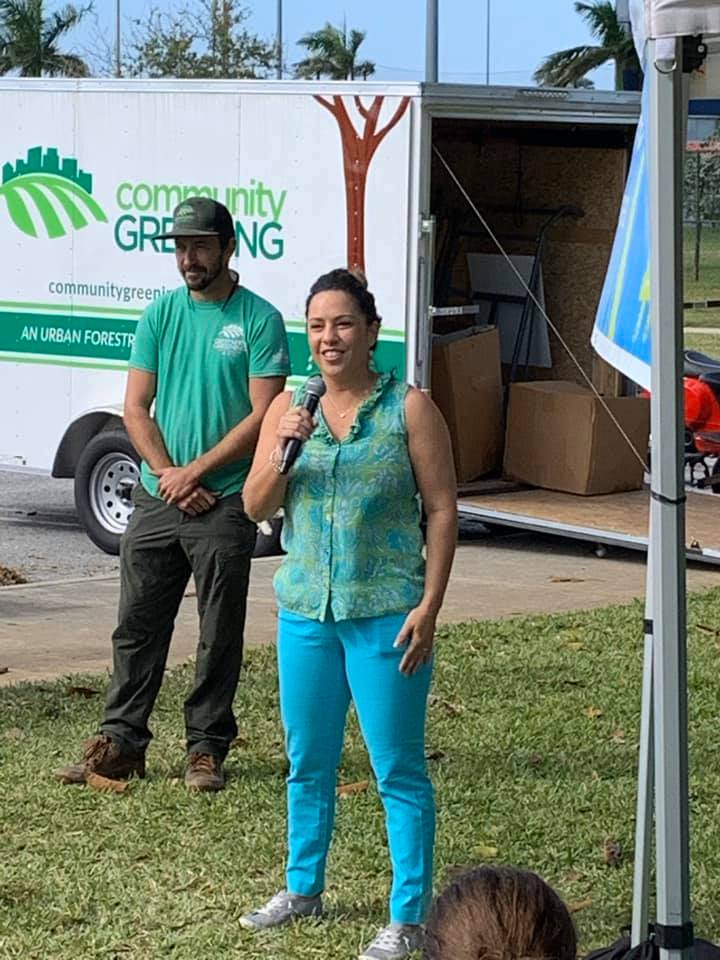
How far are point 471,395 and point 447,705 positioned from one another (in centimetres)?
508

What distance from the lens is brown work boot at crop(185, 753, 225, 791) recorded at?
21.9 feet

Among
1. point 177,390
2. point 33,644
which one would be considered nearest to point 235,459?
point 177,390

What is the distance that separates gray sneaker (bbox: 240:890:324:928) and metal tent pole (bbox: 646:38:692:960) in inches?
68.0

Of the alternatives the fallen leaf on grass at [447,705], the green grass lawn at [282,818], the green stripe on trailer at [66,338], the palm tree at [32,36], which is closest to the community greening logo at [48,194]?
the green stripe on trailer at [66,338]

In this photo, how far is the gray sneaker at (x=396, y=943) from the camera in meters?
5.04

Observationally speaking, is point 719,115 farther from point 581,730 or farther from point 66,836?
point 66,836

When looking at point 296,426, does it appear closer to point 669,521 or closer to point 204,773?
point 669,521

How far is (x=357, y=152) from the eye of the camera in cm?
1145

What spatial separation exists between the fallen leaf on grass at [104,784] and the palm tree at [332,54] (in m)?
52.5

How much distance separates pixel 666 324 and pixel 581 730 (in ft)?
13.3

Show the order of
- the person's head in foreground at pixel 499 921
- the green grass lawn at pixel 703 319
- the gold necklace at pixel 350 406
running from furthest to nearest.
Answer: the green grass lawn at pixel 703 319, the gold necklace at pixel 350 406, the person's head in foreground at pixel 499 921

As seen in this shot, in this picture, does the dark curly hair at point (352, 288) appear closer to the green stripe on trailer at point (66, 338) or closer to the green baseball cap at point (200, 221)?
the green baseball cap at point (200, 221)

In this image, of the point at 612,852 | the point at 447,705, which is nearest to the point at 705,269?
the point at 447,705

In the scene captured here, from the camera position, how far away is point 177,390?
6.76 metres
